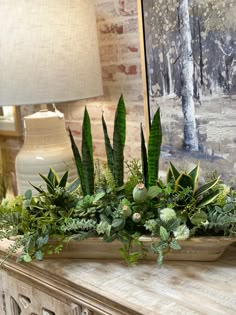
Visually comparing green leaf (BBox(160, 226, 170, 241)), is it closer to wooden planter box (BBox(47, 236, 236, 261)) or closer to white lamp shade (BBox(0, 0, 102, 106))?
wooden planter box (BBox(47, 236, 236, 261))

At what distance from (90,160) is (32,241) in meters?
0.27

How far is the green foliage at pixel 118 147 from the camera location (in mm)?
1219

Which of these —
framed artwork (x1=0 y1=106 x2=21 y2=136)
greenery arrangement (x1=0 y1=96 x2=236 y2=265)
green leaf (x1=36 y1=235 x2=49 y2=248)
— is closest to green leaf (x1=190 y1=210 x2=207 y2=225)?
greenery arrangement (x1=0 y1=96 x2=236 y2=265)

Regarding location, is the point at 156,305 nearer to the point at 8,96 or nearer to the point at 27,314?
the point at 27,314

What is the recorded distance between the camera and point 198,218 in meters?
1.10

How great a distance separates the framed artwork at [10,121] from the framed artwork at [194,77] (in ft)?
2.88

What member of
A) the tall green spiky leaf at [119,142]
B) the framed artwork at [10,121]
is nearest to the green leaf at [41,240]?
the tall green spiky leaf at [119,142]

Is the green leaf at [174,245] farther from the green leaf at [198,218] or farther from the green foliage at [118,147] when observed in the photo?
the green foliage at [118,147]

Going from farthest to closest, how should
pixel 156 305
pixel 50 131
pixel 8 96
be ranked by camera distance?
1. pixel 50 131
2. pixel 8 96
3. pixel 156 305

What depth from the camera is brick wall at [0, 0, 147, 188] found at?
162cm

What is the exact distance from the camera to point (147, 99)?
1.56 m

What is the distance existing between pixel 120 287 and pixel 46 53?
0.78 m

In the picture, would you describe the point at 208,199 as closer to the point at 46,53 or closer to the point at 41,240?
the point at 41,240

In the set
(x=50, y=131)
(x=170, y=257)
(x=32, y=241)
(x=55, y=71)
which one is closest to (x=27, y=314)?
(x=32, y=241)
